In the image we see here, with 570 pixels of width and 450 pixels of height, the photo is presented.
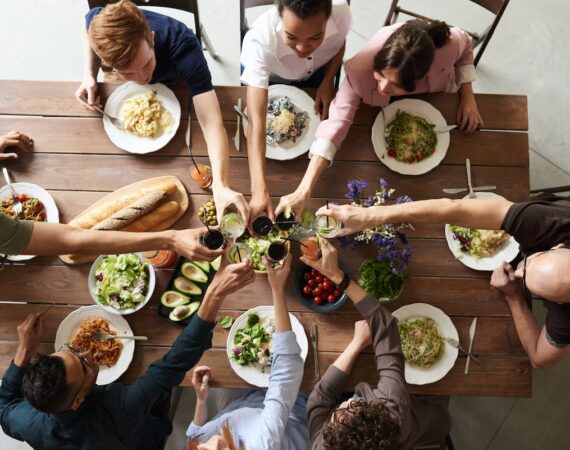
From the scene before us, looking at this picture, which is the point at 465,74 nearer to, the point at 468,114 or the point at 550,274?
the point at 468,114

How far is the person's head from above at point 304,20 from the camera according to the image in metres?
1.83

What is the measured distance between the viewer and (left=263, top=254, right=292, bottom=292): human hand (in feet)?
6.62

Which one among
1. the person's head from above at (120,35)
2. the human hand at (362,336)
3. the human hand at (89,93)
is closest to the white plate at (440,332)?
the human hand at (362,336)

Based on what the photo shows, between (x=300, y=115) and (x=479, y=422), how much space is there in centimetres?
247

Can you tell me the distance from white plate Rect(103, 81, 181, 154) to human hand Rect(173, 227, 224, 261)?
1.75 ft

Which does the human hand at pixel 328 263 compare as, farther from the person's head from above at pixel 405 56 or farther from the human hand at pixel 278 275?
the person's head from above at pixel 405 56

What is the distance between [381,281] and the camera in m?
2.11

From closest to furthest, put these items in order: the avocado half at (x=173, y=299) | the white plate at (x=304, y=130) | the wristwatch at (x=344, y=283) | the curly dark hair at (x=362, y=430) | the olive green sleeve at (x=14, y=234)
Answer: the curly dark hair at (x=362, y=430)
the olive green sleeve at (x=14, y=234)
the wristwatch at (x=344, y=283)
the avocado half at (x=173, y=299)
the white plate at (x=304, y=130)

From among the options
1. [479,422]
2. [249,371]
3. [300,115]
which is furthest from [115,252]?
[479,422]

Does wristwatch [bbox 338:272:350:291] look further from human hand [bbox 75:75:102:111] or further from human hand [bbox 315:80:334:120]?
human hand [bbox 75:75:102:111]

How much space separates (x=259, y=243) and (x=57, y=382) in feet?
3.34

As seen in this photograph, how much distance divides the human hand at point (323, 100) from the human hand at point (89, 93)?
1117 millimetres

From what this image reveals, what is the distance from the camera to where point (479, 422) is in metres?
3.16

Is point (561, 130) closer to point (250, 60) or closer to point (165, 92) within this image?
point (250, 60)
